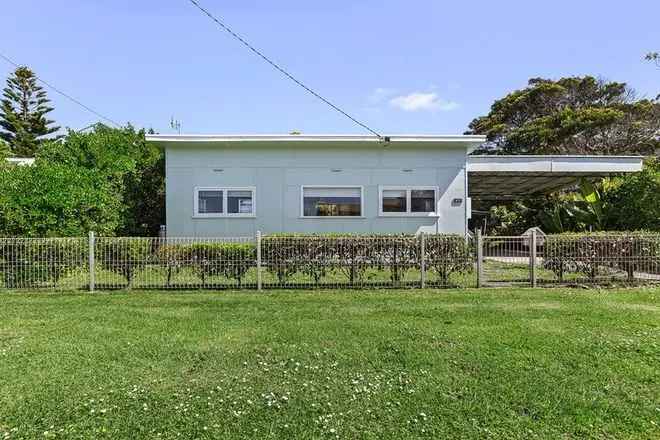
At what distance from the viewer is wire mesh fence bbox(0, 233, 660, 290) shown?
30.6 ft

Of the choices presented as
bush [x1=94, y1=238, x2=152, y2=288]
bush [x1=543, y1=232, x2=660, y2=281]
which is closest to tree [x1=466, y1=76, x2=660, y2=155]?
bush [x1=543, y1=232, x2=660, y2=281]

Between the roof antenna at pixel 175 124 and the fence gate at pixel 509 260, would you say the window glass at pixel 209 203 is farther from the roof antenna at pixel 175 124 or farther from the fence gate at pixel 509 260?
the roof antenna at pixel 175 124

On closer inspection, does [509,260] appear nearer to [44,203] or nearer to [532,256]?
[532,256]

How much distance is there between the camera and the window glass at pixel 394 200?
1404 centimetres

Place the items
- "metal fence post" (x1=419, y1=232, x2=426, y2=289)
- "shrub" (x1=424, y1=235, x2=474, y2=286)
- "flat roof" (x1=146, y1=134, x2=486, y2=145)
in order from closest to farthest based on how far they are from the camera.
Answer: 1. "metal fence post" (x1=419, y1=232, x2=426, y2=289)
2. "shrub" (x1=424, y1=235, x2=474, y2=286)
3. "flat roof" (x1=146, y1=134, x2=486, y2=145)

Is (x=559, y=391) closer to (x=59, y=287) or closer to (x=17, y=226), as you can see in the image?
(x=59, y=287)

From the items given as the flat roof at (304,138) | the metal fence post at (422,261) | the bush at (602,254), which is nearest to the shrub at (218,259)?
the metal fence post at (422,261)

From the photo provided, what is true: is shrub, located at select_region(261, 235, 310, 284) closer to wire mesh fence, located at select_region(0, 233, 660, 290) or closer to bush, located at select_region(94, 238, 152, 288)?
wire mesh fence, located at select_region(0, 233, 660, 290)

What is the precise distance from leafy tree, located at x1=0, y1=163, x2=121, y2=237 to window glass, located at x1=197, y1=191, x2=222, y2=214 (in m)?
3.35

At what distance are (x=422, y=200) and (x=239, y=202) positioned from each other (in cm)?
522

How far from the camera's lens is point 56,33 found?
11.8m

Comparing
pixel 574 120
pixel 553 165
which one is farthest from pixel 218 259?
pixel 574 120

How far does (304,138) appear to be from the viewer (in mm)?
13484

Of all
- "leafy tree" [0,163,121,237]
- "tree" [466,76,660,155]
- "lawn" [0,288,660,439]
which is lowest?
"lawn" [0,288,660,439]
